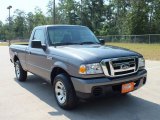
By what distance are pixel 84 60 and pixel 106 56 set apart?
0.46 metres

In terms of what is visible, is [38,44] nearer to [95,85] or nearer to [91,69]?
[91,69]

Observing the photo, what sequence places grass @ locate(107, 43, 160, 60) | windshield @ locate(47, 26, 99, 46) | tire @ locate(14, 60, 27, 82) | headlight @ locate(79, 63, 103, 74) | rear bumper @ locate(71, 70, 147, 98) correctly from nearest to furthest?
rear bumper @ locate(71, 70, 147, 98)
headlight @ locate(79, 63, 103, 74)
windshield @ locate(47, 26, 99, 46)
tire @ locate(14, 60, 27, 82)
grass @ locate(107, 43, 160, 60)

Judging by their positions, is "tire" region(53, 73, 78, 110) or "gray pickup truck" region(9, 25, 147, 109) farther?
"tire" region(53, 73, 78, 110)

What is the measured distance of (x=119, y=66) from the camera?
5.55 metres

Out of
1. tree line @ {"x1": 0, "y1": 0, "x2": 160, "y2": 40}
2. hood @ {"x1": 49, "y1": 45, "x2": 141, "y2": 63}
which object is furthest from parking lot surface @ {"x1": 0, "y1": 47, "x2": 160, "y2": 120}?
tree line @ {"x1": 0, "y1": 0, "x2": 160, "y2": 40}

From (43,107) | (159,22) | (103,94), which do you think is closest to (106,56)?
(103,94)

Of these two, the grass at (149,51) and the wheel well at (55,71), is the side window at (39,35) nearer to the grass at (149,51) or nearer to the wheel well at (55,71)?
the wheel well at (55,71)

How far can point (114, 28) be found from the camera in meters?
67.4

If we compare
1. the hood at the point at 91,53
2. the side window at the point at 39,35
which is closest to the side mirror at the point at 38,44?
the side window at the point at 39,35

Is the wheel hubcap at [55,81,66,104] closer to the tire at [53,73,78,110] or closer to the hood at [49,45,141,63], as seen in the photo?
the tire at [53,73,78,110]

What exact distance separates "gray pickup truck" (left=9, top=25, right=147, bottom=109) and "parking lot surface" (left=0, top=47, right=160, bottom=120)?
0.36m

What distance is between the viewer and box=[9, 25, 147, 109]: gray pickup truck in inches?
211

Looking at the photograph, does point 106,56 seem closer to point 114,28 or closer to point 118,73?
point 118,73

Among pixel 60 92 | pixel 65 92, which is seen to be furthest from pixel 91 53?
pixel 60 92
